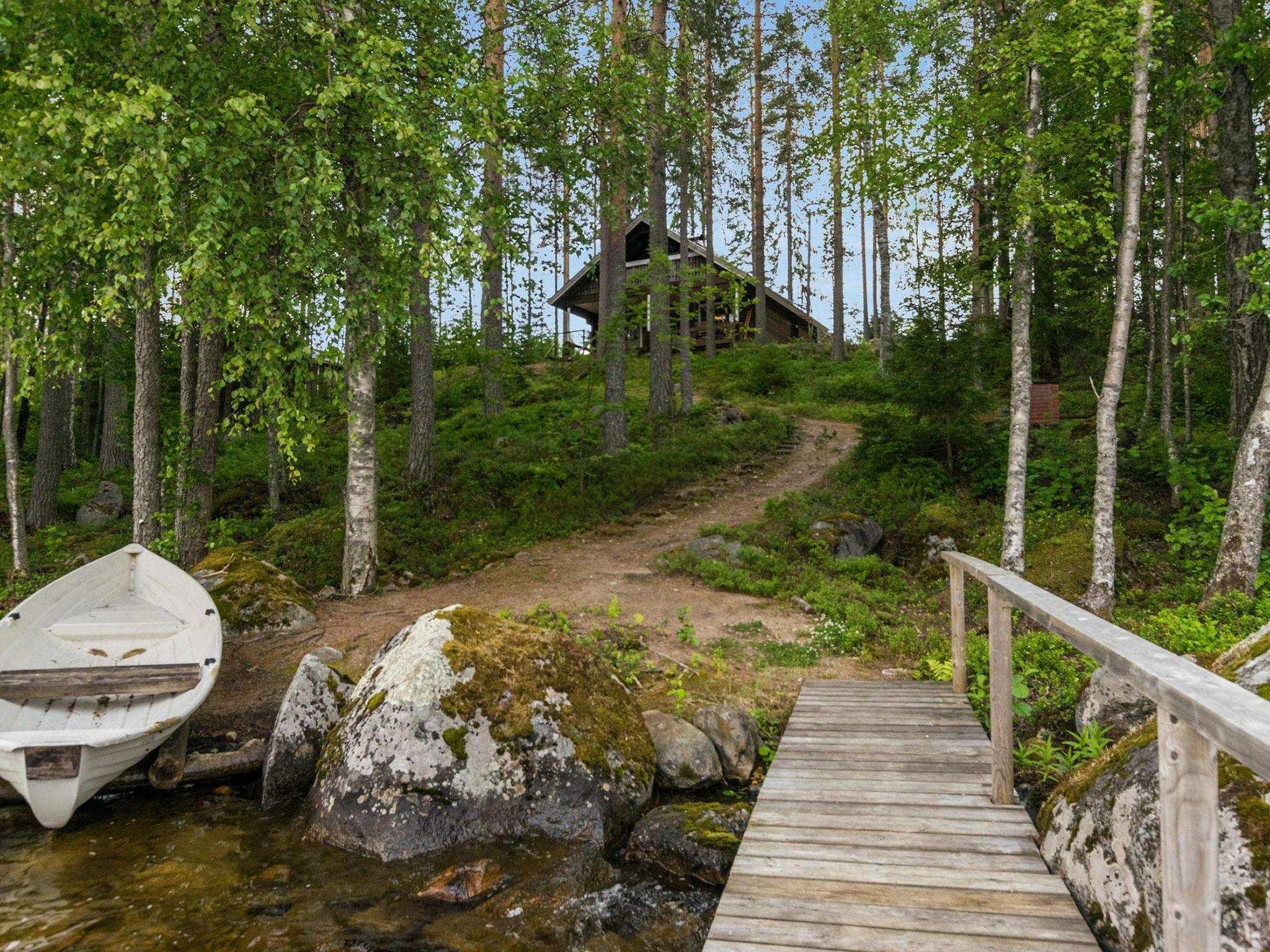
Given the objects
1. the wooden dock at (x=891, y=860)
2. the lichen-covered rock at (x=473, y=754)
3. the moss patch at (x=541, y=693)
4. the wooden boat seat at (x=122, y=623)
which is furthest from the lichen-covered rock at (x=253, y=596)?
the wooden dock at (x=891, y=860)

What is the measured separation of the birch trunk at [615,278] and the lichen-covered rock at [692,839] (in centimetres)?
979

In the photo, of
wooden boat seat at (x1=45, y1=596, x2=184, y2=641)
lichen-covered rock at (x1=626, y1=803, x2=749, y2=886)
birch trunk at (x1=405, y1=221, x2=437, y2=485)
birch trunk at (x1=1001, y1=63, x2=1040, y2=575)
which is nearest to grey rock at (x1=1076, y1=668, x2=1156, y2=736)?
lichen-covered rock at (x1=626, y1=803, x2=749, y2=886)

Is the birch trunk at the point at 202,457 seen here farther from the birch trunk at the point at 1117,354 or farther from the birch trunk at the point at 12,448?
the birch trunk at the point at 1117,354

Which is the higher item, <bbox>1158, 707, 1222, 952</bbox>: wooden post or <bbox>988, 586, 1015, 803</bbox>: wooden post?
<bbox>1158, 707, 1222, 952</bbox>: wooden post

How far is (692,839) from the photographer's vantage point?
497 centimetres

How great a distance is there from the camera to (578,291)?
33406 millimetres

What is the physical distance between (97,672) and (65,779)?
1.44 metres

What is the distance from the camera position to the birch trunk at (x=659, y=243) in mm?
12914

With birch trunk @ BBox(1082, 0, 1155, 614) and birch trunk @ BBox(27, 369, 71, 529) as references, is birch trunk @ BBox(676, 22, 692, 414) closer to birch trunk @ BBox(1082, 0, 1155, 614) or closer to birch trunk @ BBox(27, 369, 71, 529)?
birch trunk @ BBox(1082, 0, 1155, 614)

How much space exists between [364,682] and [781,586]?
21.8 feet

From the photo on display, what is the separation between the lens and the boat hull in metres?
4.99

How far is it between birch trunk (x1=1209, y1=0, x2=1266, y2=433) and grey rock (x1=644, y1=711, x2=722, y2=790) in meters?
10.3

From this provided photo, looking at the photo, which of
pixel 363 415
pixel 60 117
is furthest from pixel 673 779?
pixel 60 117

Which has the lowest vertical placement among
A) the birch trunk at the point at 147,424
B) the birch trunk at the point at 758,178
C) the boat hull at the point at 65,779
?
the boat hull at the point at 65,779
